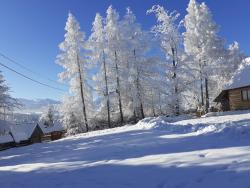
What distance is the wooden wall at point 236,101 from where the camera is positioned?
3422cm

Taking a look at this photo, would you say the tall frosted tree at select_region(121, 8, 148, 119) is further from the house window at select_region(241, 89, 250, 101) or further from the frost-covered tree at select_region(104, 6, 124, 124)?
the house window at select_region(241, 89, 250, 101)

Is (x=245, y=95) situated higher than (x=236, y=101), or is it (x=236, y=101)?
(x=245, y=95)

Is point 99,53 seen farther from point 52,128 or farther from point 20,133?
point 52,128

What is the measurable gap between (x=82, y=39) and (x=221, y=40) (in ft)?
55.8

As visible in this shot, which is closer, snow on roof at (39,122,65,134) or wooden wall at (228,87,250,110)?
wooden wall at (228,87,250,110)

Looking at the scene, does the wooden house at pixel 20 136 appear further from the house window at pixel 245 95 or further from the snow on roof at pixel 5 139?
the house window at pixel 245 95

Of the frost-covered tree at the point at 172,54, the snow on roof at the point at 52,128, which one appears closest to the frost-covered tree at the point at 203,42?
the frost-covered tree at the point at 172,54

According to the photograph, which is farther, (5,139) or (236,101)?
(5,139)

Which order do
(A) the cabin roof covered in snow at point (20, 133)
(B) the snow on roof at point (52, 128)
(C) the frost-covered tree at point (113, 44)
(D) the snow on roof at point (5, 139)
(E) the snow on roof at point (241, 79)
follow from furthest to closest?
(B) the snow on roof at point (52, 128) < (A) the cabin roof covered in snow at point (20, 133) < (D) the snow on roof at point (5, 139) < (C) the frost-covered tree at point (113, 44) < (E) the snow on roof at point (241, 79)

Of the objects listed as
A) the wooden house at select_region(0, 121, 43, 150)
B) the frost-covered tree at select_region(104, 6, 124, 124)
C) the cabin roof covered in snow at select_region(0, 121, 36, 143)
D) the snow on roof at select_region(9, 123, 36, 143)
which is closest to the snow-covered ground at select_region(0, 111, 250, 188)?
the frost-covered tree at select_region(104, 6, 124, 124)

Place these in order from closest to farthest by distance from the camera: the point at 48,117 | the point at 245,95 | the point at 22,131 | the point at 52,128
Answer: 1. the point at 245,95
2. the point at 22,131
3. the point at 52,128
4. the point at 48,117

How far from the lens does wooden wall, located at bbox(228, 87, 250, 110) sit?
34.2 meters

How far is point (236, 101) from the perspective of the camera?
115 feet

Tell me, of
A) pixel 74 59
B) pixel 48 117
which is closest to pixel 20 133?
pixel 74 59
